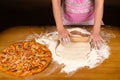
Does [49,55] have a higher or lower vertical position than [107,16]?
higher

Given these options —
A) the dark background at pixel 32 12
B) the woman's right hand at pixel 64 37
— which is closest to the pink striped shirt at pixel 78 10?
the woman's right hand at pixel 64 37

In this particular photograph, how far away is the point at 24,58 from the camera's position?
1338mm

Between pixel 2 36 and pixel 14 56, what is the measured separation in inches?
10.2

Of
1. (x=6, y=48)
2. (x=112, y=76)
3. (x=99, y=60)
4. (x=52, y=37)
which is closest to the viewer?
(x=112, y=76)

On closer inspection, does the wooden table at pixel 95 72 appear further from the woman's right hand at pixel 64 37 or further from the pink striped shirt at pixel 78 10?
the pink striped shirt at pixel 78 10

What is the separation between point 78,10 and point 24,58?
583 mm

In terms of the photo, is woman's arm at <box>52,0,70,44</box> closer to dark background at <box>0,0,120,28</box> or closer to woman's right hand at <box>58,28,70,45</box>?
woman's right hand at <box>58,28,70,45</box>

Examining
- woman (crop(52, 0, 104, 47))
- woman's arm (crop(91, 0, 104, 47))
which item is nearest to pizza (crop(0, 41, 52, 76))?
woman (crop(52, 0, 104, 47))

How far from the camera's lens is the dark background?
98.2 inches

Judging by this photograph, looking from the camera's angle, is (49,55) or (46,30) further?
(46,30)

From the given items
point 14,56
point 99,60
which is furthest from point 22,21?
point 99,60

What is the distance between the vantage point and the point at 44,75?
48.6 inches

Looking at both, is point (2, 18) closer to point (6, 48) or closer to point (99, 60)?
point (6, 48)

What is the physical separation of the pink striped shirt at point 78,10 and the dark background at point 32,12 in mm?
746
